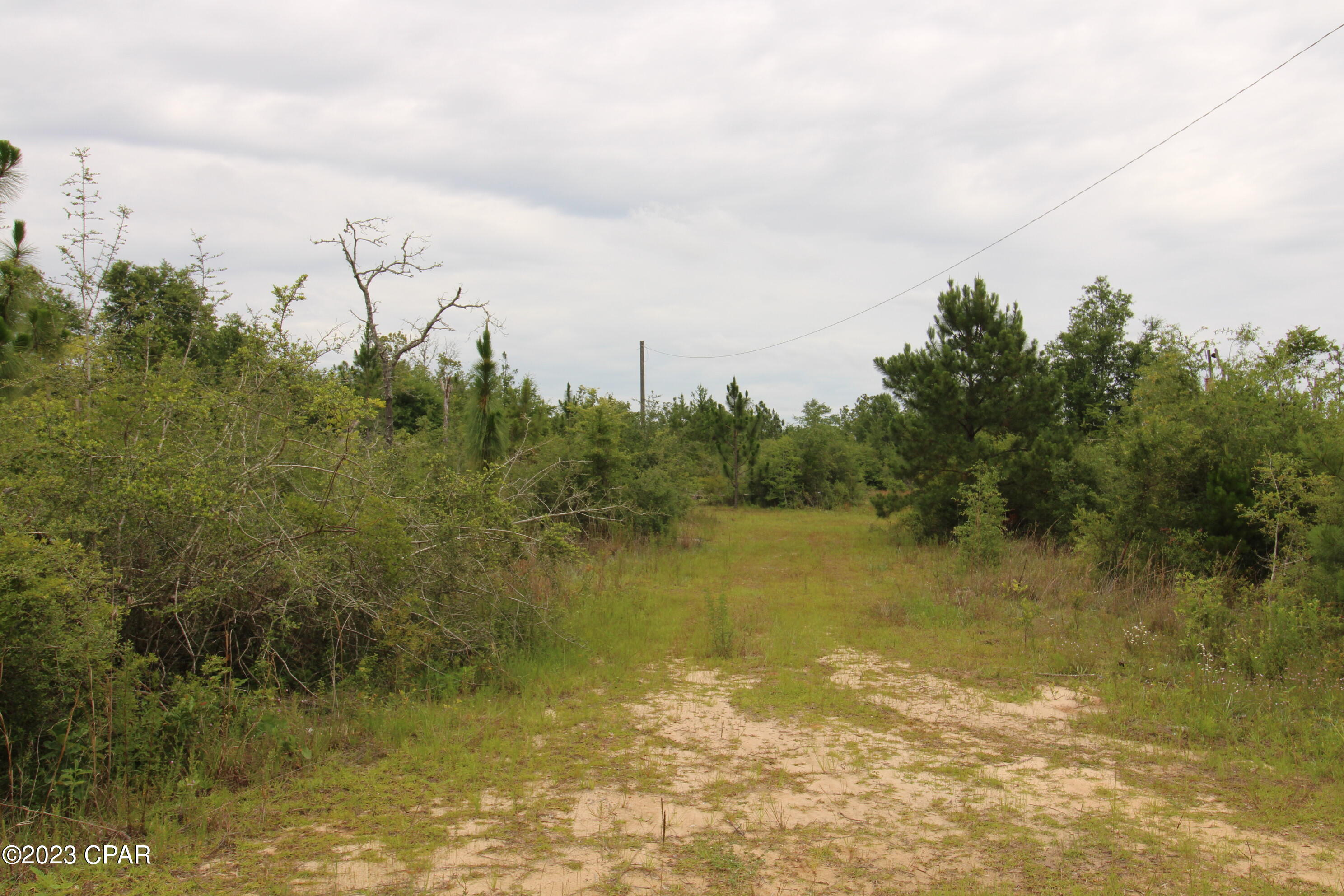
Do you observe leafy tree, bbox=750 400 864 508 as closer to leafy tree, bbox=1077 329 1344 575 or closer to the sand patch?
leafy tree, bbox=1077 329 1344 575

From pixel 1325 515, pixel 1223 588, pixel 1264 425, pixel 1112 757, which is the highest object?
pixel 1264 425

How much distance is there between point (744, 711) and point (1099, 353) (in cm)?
2751

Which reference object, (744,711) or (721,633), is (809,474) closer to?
(721,633)

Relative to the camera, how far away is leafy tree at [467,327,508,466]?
1384cm

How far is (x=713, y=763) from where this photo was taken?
5.27 m

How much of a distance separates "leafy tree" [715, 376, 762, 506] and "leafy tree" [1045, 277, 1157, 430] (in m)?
10.6

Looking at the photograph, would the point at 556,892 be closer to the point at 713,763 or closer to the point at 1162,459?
the point at 713,763

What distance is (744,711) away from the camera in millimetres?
6480

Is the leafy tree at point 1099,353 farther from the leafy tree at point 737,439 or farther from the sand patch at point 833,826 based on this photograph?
the sand patch at point 833,826

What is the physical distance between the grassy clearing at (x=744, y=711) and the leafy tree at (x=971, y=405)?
4.65 meters

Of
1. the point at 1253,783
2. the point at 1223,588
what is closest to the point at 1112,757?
the point at 1253,783

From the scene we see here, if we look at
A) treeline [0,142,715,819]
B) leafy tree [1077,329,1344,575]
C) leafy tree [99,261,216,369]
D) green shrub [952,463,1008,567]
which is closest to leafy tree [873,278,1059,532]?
green shrub [952,463,1008,567]

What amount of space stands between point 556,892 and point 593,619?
20.5ft

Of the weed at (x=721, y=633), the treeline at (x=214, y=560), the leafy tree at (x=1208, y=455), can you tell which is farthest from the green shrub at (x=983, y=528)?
the treeline at (x=214, y=560)
